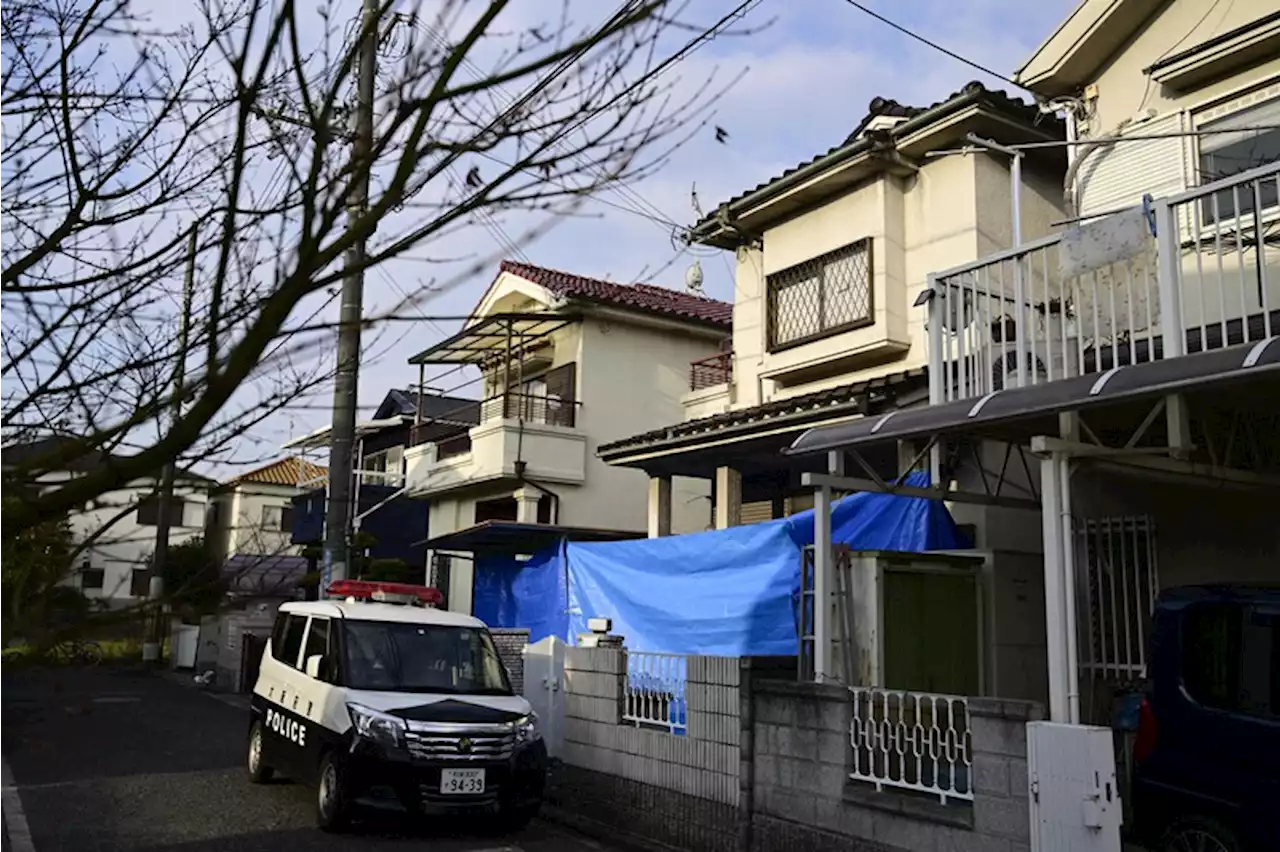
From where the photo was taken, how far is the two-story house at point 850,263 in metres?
11.6

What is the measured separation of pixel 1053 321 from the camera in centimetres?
894

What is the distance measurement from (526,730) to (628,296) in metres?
12.6

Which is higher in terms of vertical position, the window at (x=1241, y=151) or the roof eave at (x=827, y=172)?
the roof eave at (x=827, y=172)

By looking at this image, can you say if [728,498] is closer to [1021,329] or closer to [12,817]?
[1021,329]

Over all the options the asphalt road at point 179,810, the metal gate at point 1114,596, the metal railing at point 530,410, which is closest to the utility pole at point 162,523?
the asphalt road at point 179,810

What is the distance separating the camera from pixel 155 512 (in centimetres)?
297

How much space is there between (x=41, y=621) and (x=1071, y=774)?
4684 mm

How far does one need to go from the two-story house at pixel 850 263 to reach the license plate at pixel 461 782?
4797 millimetres

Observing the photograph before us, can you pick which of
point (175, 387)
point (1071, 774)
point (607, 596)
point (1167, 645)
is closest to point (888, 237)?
point (607, 596)

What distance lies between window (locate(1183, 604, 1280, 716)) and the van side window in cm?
733

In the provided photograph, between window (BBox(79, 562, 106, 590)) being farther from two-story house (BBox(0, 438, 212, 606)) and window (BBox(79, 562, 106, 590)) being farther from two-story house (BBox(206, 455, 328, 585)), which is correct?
two-story house (BBox(206, 455, 328, 585))

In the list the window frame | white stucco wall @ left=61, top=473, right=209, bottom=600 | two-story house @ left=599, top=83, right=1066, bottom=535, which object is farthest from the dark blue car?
the window frame

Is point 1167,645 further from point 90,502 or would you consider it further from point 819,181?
point 819,181

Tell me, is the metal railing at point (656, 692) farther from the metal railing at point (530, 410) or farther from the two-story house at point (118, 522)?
the metal railing at point (530, 410)
